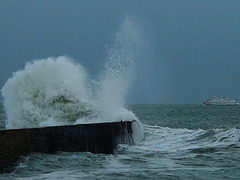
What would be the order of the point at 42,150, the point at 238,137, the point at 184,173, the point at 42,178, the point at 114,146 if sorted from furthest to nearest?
the point at 238,137 → the point at 114,146 → the point at 42,150 → the point at 184,173 → the point at 42,178

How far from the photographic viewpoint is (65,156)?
376 inches

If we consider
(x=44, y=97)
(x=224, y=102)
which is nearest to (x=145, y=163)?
(x=44, y=97)

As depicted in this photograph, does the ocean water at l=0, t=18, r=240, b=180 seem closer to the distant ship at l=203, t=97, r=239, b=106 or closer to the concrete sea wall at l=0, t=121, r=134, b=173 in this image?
the concrete sea wall at l=0, t=121, r=134, b=173

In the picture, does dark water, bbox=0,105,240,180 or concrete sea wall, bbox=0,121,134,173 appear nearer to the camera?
dark water, bbox=0,105,240,180

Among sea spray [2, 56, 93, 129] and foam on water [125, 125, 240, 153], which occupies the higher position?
sea spray [2, 56, 93, 129]

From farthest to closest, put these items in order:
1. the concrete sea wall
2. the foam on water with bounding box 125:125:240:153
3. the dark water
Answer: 1. the foam on water with bounding box 125:125:240:153
2. the concrete sea wall
3. the dark water

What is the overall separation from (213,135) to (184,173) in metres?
6.97

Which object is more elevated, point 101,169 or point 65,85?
point 65,85

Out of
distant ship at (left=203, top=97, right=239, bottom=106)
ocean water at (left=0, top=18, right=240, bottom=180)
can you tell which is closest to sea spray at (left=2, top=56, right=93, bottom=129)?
ocean water at (left=0, top=18, right=240, bottom=180)

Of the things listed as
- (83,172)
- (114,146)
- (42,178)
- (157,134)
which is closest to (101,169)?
(83,172)

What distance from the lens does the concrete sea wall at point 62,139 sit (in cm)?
837

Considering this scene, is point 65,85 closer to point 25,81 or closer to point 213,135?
point 25,81

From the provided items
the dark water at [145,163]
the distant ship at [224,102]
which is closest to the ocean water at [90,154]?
the dark water at [145,163]

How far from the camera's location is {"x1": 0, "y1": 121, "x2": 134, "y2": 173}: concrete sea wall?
8367 millimetres
